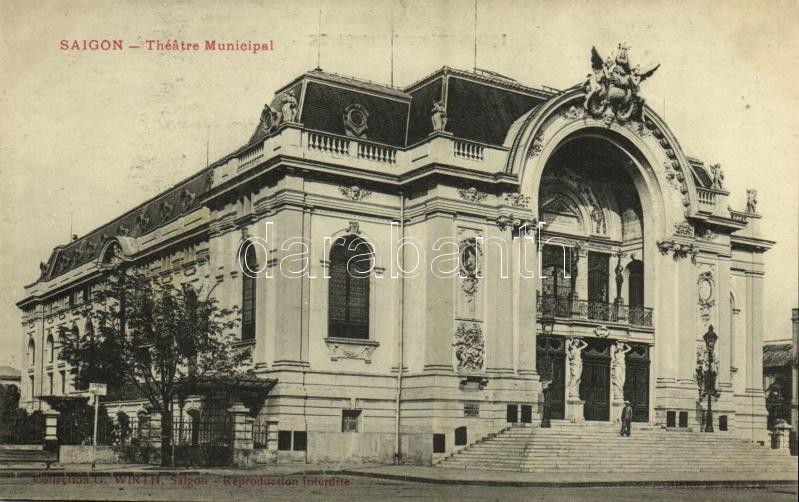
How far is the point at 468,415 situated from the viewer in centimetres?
3391

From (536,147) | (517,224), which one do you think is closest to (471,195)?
(517,224)

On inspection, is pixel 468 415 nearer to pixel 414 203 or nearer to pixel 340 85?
pixel 414 203

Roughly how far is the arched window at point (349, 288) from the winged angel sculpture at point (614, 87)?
9911 millimetres

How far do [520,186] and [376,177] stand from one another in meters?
4.98

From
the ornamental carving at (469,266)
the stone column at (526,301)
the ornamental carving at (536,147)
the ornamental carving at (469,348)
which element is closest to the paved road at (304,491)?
the ornamental carving at (469,348)

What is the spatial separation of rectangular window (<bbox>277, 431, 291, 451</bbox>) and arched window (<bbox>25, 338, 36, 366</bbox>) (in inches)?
1333

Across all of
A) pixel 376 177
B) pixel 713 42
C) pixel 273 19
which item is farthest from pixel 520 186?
pixel 273 19

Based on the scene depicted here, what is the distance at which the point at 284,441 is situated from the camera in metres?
32.4

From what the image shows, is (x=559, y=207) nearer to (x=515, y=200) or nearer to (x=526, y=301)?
(x=515, y=200)

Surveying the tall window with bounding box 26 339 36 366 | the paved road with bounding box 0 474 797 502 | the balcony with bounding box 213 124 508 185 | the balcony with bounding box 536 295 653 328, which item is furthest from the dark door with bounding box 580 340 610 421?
the tall window with bounding box 26 339 36 366

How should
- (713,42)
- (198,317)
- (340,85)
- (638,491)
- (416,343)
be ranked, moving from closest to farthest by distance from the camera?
1. (638,491)
2. (713,42)
3. (198,317)
4. (416,343)
5. (340,85)

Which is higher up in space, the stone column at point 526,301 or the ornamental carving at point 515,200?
the ornamental carving at point 515,200

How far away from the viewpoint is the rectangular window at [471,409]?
1334 inches

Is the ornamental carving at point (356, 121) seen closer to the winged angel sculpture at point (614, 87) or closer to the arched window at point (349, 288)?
the arched window at point (349, 288)
